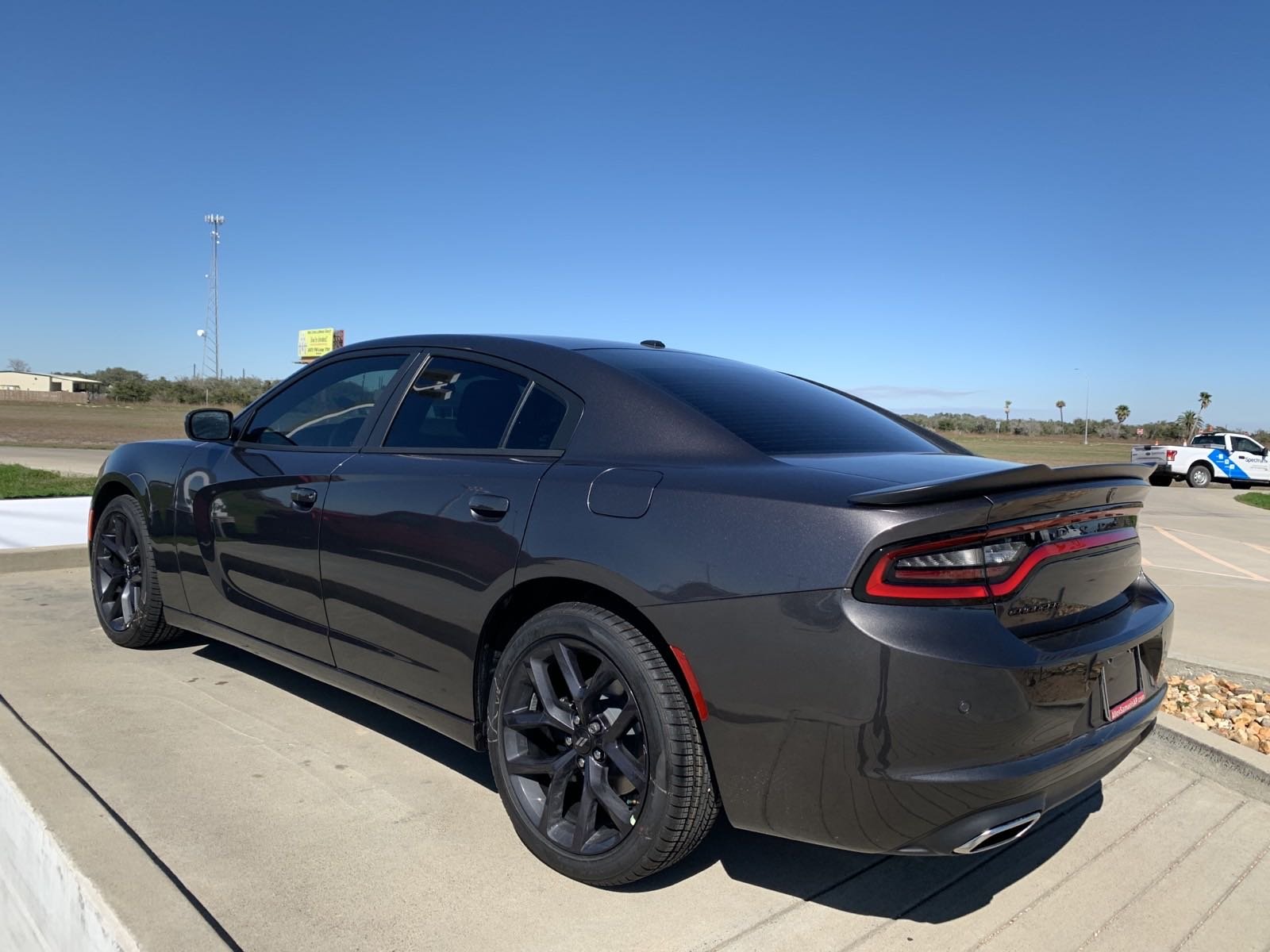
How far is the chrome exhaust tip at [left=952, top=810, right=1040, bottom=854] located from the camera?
219 centimetres

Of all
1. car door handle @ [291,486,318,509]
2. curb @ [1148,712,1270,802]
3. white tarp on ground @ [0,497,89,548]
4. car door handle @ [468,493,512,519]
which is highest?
car door handle @ [468,493,512,519]

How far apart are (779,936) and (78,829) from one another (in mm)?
1967

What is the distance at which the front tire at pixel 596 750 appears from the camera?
7.90 ft

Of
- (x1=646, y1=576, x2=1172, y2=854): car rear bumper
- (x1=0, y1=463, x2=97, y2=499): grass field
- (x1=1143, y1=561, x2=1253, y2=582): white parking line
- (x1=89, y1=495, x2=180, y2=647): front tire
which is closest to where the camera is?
(x1=646, y1=576, x2=1172, y2=854): car rear bumper

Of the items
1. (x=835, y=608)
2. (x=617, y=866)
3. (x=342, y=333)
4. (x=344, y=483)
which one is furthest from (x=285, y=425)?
(x=342, y=333)

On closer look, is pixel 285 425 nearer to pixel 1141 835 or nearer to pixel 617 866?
pixel 617 866

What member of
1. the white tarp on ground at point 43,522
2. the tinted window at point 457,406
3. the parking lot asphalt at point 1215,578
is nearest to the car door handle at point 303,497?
the tinted window at point 457,406

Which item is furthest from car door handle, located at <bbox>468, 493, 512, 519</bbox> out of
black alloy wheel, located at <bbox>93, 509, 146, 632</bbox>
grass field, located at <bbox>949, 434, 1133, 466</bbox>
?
grass field, located at <bbox>949, 434, 1133, 466</bbox>

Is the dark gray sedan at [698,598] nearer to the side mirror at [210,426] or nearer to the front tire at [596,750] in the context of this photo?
the front tire at [596,750]

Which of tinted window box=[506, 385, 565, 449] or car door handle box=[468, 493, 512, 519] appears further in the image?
tinted window box=[506, 385, 565, 449]

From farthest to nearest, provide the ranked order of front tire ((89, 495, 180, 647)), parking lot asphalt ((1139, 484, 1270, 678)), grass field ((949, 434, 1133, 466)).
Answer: grass field ((949, 434, 1133, 466)), parking lot asphalt ((1139, 484, 1270, 678)), front tire ((89, 495, 180, 647))

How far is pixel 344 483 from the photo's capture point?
3.37 meters

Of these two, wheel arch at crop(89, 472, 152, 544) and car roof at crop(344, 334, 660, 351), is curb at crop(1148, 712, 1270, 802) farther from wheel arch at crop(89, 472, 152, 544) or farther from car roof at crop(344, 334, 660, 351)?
wheel arch at crop(89, 472, 152, 544)

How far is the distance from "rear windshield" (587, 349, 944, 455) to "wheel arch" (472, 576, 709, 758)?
1.91 ft
